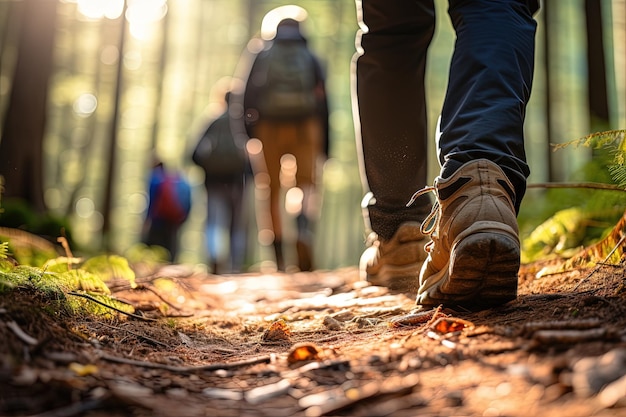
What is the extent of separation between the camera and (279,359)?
159cm

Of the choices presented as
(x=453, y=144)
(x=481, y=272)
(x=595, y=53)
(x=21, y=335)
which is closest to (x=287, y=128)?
(x=595, y=53)

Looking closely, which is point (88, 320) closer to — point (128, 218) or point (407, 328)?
point (407, 328)

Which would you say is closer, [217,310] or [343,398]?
[343,398]

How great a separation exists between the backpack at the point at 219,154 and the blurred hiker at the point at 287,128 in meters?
1.89

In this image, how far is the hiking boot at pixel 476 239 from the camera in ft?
5.76

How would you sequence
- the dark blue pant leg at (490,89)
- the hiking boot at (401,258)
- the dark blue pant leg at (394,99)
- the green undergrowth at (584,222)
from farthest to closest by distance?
the green undergrowth at (584,222) → the hiking boot at (401,258) → the dark blue pant leg at (394,99) → the dark blue pant leg at (490,89)

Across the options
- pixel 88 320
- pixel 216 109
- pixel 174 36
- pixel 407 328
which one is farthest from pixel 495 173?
pixel 174 36

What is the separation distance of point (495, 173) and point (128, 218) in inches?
1264

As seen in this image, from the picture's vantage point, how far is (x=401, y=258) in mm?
2775

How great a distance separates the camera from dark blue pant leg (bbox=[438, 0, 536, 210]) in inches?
76.2

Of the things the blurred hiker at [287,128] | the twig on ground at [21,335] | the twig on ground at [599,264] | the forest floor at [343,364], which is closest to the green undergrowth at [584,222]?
the twig on ground at [599,264]

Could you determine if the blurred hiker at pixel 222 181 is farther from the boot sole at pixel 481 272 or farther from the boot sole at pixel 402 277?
the boot sole at pixel 481 272

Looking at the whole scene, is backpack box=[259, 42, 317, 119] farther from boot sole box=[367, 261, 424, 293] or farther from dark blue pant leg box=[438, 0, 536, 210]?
dark blue pant leg box=[438, 0, 536, 210]

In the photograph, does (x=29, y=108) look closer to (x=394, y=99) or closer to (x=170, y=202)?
(x=170, y=202)
